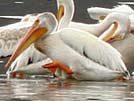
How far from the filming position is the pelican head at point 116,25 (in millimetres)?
14244

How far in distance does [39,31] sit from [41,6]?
14906 mm

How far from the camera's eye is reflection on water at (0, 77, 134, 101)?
905cm

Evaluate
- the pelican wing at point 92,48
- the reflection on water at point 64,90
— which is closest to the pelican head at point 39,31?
the pelican wing at point 92,48

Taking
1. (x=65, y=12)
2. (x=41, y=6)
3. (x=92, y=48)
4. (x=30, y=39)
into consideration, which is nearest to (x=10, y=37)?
(x=65, y=12)

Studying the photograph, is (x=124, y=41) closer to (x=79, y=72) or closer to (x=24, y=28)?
(x=24, y=28)

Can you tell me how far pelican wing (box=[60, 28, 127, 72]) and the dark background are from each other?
9233 mm

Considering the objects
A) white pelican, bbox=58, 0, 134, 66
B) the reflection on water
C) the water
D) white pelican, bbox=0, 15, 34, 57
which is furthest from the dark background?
the reflection on water

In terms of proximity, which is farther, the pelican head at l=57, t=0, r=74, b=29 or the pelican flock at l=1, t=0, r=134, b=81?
the pelican head at l=57, t=0, r=74, b=29

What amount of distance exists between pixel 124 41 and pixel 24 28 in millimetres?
1743

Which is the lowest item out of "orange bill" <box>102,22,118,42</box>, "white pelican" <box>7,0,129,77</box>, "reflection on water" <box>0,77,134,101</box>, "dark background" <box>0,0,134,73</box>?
"reflection on water" <box>0,77,134,101</box>

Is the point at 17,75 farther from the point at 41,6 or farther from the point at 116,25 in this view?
the point at 41,6

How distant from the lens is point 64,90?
997 centimetres

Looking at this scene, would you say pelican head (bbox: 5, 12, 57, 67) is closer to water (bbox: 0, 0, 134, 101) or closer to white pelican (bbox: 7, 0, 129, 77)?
water (bbox: 0, 0, 134, 101)

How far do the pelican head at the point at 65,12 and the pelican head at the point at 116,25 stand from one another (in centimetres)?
72
